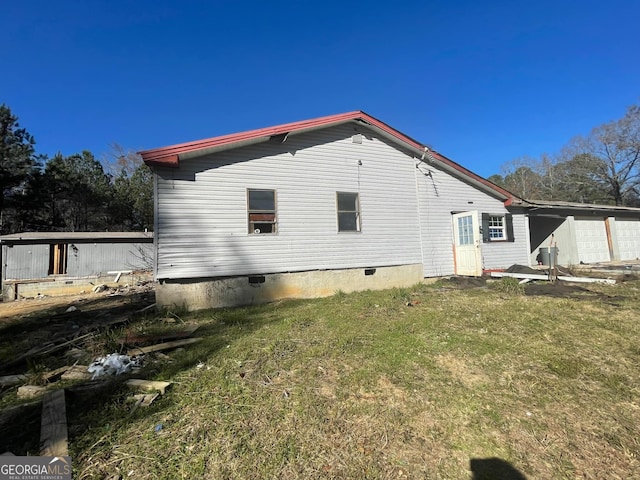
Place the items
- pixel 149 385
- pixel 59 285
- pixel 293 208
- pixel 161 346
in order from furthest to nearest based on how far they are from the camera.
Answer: pixel 59 285
pixel 293 208
pixel 161 346
pixel 149 385

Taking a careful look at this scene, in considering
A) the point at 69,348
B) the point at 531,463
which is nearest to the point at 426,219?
the point at 531,463

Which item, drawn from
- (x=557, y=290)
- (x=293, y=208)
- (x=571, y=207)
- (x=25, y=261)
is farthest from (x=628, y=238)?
(x=25, y=261)

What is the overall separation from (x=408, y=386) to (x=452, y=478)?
3.89 ft

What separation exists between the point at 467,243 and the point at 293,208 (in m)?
6.12

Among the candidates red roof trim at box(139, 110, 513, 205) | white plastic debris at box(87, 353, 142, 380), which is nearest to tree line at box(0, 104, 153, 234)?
red roof trim at box(139, 110, 513, 205)

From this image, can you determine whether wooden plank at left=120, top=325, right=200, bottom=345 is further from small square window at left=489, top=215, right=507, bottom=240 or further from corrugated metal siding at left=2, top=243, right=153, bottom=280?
corrugated metal siding at left=2, top=243, right=153, bottom=280

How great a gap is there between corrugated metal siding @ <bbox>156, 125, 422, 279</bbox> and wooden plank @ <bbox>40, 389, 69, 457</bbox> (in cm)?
446

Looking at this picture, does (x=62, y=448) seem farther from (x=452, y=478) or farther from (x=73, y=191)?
(x=73, y=191)

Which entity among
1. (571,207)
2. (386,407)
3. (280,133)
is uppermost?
(280,133)

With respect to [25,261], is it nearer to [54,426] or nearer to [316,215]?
[316,215]

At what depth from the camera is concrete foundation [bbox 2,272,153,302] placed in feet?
52.7

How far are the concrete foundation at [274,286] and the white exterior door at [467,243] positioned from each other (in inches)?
62.3

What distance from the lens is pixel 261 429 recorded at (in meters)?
2.64

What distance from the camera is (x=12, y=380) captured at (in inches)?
149
